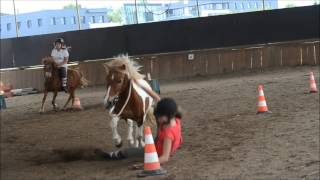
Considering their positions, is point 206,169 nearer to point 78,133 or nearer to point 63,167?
point 63,167

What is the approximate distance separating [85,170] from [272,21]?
803 inches

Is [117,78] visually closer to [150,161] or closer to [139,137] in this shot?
[139,137]

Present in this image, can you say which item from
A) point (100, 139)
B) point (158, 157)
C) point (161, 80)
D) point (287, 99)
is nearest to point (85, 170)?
point (158, 157)

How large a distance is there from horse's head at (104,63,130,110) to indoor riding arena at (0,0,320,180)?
54 millimetres

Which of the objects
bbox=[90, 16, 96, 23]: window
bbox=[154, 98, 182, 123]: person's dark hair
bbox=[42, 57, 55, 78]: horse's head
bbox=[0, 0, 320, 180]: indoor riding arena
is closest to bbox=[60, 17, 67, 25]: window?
bbox=[0, 0, 320, 180]: indoor riding arena

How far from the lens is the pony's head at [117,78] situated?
334 inches

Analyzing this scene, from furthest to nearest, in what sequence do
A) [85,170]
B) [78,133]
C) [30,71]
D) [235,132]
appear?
1. [30,71]
2. [78,133]
3. [235,132]
4. [85,170]

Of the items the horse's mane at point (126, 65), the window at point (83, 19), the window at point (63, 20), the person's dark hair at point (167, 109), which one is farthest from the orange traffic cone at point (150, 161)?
the window at point (63, 20)

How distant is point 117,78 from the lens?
8508 millimetres

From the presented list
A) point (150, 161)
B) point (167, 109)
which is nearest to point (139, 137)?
point (150, 161)

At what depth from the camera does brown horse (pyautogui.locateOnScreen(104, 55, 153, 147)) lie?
27.9ft

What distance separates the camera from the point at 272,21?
26609mm

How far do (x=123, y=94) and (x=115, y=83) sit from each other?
279mm

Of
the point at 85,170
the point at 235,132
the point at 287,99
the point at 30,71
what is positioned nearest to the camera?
the point at 85,170
